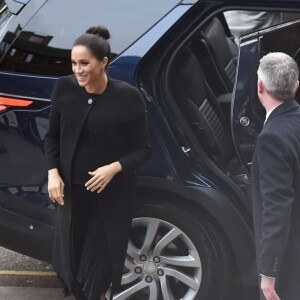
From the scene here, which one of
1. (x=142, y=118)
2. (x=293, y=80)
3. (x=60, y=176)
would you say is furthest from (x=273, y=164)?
(x=60, y=176)

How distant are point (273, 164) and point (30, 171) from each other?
4.85ft

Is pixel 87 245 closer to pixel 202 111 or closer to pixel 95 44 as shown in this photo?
pixel 95 44

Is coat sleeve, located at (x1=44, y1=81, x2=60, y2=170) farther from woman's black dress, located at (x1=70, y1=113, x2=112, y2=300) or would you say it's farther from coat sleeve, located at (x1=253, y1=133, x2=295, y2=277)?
coat sleeve, located at (x1=253, y1=133, x2=295, y2=277)

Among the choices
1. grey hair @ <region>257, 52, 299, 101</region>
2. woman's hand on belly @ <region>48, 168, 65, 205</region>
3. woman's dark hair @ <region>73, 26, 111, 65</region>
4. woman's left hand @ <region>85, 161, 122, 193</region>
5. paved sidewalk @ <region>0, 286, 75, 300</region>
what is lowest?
paved sidewalk @ <region>0, 286, 75, 300</region>

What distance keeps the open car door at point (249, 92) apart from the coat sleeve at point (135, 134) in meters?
0.56

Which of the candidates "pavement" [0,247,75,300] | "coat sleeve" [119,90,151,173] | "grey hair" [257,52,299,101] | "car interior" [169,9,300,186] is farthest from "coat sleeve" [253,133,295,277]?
"pavement" [0,247,75,300]

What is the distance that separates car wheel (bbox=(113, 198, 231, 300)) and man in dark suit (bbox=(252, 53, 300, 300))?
915 mm

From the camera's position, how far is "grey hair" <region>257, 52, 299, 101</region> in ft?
8.09

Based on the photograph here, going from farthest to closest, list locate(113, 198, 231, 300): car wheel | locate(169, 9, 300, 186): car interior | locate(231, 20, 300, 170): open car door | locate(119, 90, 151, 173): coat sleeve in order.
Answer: locate(169, 9, 300, 186): car interior, locate(113, 198, 231, 300): car wheel, locate(231, 20, 300, 170): open car door, locate(119, 90, 151, 173): coat sleeve

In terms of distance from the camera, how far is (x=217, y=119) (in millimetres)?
4074

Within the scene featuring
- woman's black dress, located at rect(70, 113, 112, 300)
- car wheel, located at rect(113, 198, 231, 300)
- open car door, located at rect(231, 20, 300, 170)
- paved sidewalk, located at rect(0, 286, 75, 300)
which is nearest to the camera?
woman's black dress, located at rect(70, 113, 112, 300)

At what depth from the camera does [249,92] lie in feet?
11.0

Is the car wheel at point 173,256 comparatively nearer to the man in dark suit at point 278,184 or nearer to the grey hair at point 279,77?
the man in dark suit at point 278,184

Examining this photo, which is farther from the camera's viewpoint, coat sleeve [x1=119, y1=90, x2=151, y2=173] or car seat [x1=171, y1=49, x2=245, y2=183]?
car seat [x1=171, y1=49, x2=245, y2=183]
